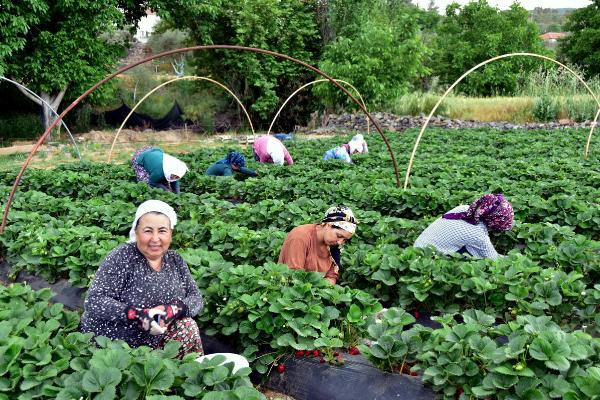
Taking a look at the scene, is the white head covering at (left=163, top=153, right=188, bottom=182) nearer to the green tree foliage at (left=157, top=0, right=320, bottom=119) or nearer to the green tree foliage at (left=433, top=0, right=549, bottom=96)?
the green tree foliage at (left=157, top=0, right=320, bottom=119)

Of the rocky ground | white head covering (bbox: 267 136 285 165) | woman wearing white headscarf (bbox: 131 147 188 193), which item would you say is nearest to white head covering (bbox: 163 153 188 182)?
woman wearing white headscarf (bbox: 131 147 188 193)

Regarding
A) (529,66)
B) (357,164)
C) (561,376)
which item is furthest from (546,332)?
(529,66)

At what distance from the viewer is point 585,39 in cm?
3216

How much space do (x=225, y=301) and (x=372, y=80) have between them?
16.6 m

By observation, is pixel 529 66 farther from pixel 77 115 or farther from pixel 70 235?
pixel 70 235

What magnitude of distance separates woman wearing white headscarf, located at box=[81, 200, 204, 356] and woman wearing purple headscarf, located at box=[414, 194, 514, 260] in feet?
7.02

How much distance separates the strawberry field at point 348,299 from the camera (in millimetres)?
2422

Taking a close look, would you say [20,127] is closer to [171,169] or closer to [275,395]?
[171,169]

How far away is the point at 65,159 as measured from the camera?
46.0 ft

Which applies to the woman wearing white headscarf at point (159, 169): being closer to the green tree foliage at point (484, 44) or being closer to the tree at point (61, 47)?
the tree at point (61, 47)

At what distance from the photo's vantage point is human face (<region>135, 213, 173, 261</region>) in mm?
2906

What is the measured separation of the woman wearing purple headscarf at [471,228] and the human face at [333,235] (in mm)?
904

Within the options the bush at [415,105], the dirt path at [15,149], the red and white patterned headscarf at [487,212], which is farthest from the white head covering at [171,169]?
the bush at [415,105]

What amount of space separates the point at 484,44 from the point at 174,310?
33.5 metres
